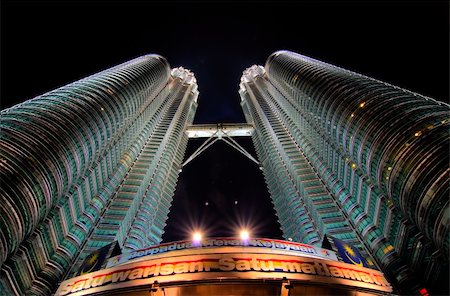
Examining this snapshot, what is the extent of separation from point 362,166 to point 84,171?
138ft

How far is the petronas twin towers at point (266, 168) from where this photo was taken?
3800 centimetres

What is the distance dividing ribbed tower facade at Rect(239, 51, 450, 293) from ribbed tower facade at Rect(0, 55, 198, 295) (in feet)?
94.9

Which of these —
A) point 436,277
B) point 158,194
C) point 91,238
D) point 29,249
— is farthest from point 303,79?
point 29,249

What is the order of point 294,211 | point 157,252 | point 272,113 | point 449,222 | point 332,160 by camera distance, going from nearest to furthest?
point 157,252, point 449,222, point 332,160, point 294,211, point 272,113

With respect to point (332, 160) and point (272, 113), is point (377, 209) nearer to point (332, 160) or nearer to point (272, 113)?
point (332, 160)

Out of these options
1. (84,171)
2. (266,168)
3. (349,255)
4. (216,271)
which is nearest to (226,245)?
(216,271)

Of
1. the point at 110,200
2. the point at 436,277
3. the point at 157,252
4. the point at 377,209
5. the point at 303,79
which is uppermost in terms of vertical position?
the point at 303,79

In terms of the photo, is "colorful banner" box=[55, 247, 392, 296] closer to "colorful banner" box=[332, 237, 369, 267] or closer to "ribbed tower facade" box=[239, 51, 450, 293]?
"colorful banner" box=[332, 237, 369, 267]

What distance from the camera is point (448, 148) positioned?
35.6 meters

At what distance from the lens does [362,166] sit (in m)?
53.0

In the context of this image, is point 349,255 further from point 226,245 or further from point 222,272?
point 222,272

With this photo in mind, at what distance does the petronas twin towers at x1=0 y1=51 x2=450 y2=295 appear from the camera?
38000mm

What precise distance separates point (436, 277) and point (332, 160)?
112 ft

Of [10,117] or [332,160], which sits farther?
[332,160]
